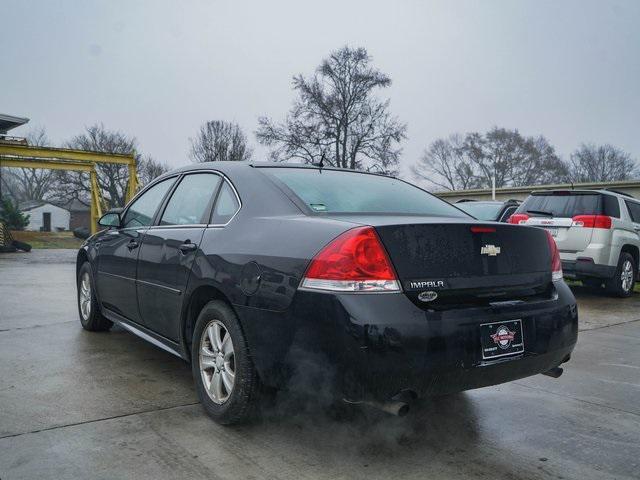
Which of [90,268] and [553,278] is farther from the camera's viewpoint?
[90,268]

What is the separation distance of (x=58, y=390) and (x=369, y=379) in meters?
2.19

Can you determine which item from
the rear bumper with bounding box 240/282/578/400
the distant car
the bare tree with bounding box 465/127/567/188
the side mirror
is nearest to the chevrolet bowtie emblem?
the rear bumper with bounding box 240/282/578/400

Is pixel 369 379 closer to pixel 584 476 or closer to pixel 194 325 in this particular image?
pixel 584 476

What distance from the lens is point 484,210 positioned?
10242 mm

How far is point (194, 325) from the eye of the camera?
3.31 m

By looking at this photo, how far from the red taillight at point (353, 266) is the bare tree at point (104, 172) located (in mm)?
48609

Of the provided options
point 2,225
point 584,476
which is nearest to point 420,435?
point 584,476

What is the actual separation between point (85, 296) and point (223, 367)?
113 inches

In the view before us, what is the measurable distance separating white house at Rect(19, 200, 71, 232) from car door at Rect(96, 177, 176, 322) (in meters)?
71.8

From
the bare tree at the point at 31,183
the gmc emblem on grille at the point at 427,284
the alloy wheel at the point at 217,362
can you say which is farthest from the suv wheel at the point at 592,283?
the bare tree at the point at 31,183

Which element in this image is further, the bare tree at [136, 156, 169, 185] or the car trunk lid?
the bare tree at [136, 156, 169, 185]

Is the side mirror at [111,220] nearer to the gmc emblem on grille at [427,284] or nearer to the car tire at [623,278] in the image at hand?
the gmc emblem on grille at [427,284]

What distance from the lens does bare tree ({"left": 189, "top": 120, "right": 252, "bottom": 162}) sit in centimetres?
4494

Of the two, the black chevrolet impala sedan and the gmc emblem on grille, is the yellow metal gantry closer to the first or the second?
the black chevrolet impala sedan
